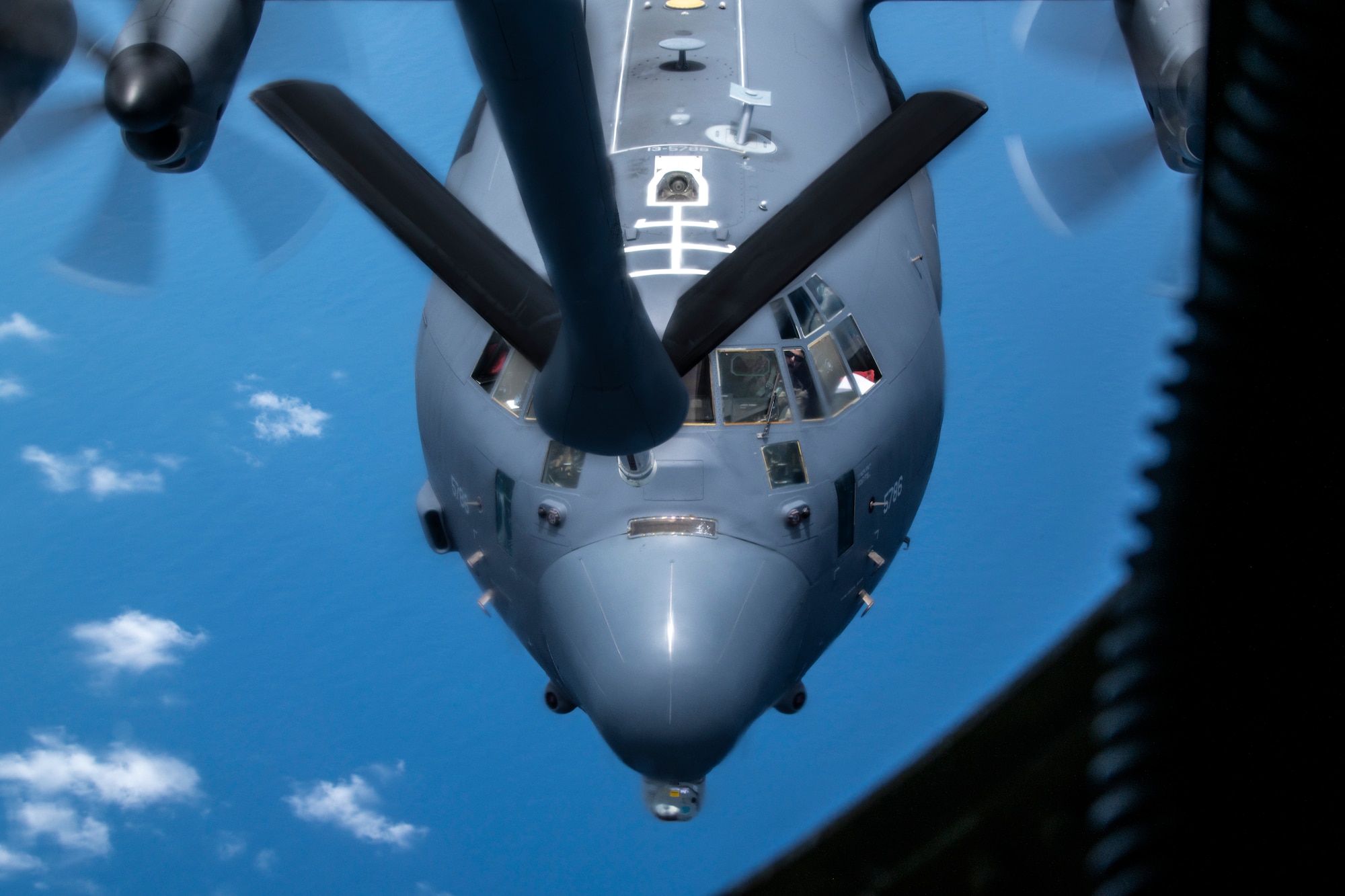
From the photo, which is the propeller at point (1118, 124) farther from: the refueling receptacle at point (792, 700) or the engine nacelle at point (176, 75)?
the engine nacelle at point (176, 75)

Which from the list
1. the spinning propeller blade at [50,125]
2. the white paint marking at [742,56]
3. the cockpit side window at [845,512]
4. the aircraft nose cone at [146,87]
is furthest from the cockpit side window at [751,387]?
the spinning propeller blade at [50,125]

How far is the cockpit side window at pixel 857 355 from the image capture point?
8570 mm

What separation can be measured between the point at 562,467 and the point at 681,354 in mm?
1575

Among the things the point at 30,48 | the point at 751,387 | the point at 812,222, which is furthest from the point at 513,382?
the point at 30,48

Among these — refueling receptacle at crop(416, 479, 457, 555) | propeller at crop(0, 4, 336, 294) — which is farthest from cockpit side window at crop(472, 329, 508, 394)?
propeller at crop(0, 4, 336, 294)

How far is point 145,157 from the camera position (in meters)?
11.5

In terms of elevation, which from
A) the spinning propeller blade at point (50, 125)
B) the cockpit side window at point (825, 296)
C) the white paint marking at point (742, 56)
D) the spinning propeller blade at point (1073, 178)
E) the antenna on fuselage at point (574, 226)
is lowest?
the antenna on fuselage at point (574, 226)

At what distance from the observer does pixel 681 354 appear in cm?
678

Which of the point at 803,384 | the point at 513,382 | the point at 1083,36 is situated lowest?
the point at 803,384

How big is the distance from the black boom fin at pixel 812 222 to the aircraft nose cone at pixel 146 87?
21.4ft

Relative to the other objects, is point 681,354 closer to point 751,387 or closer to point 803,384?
point 751,387

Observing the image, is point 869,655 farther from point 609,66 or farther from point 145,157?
point 145,157

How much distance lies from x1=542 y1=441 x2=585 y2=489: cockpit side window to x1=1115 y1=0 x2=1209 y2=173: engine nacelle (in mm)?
6161

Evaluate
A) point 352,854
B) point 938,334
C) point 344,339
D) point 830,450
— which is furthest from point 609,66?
point 352,854
